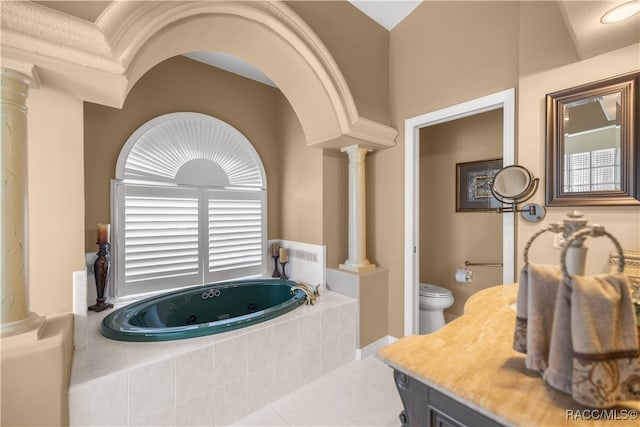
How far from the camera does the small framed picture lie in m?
2.93

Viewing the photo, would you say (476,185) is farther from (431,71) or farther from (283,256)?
(283,256)

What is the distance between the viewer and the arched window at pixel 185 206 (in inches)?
95.4

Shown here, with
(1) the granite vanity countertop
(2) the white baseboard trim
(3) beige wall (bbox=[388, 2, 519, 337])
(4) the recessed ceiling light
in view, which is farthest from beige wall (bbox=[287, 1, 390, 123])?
(2) the white baseboard trim

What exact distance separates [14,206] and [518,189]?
256 centimetres

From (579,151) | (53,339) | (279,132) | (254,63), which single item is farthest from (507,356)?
(279,132)

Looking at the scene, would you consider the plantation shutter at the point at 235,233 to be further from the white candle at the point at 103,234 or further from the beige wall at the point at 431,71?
the beige wall at the point at 431,71

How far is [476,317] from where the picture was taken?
109 centimetres

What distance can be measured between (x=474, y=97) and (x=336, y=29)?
1.21 m

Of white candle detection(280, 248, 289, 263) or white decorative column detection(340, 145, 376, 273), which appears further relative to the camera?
white candle detection(280, 248, 289, 263)

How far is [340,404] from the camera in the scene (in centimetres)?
189

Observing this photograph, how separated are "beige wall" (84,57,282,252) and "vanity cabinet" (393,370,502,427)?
2.56m

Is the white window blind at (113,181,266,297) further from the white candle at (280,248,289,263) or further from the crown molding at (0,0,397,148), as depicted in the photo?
the crown molding at (0,0,397,148)

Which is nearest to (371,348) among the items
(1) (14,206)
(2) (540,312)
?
(2) (540,312)

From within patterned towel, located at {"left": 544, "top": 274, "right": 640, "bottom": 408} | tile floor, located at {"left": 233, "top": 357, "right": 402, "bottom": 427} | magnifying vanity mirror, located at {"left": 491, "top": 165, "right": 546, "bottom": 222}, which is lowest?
tile floor, located at {"left": 233, "top": 357, "right": 402, "bottom": 427}
